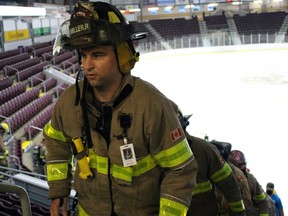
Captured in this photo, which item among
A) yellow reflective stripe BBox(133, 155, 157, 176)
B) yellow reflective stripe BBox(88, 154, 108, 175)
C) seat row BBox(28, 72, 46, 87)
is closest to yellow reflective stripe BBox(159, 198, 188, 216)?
yellow reflective stripe BBox(133, 155, 157, 176)

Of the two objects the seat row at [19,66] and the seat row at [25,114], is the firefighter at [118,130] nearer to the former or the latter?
the seat row at [25,114]

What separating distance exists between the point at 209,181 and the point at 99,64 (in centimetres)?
80

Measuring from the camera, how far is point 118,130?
1315 millimetres

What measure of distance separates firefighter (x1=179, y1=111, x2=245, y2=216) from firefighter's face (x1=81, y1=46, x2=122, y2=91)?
0.48m

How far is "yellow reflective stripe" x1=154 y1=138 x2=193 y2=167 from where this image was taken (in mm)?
1283

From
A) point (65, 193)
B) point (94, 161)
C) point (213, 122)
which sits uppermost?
point (94, 161)

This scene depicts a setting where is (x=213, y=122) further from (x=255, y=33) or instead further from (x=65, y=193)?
(x=255, y=33)

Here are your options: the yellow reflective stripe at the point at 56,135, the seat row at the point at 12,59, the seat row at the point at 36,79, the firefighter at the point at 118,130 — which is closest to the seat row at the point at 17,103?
the seat row at the point at 36,79

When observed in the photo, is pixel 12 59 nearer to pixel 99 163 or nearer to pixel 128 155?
pixel 99 163

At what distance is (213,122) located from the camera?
8.70 meters

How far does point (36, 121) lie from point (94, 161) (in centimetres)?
691

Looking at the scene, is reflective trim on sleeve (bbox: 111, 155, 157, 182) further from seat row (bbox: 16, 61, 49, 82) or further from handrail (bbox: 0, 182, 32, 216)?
seat row (bbox: 16, 61, 49, 82)

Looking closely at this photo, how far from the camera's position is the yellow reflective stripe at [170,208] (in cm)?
128

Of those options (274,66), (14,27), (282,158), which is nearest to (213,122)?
(282,158)
